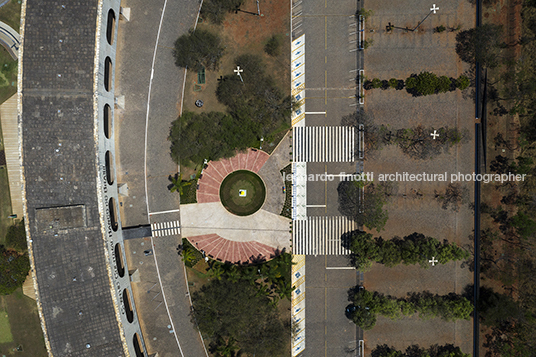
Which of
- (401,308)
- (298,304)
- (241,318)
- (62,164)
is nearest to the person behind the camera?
(62,164)

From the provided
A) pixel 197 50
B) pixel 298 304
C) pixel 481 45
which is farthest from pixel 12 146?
pixel 481 45

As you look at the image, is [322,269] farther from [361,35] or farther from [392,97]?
[361,35]

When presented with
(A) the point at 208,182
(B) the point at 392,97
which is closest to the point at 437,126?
(B) the point at 392,97

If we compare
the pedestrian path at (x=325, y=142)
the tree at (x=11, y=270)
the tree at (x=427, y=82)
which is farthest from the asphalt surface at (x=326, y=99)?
the tree at (x=11, y=270)

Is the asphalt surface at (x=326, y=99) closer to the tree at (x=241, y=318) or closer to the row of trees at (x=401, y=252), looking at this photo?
the row of trees at (x=401, y=252)

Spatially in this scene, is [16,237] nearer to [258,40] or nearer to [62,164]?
[62,164]

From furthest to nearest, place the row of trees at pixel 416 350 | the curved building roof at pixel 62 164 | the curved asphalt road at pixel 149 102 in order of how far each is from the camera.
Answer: the row of trees at pixel 416 350 → the curved asphalt road at pixel 149 102 → the curved building roof at pixel 62 164

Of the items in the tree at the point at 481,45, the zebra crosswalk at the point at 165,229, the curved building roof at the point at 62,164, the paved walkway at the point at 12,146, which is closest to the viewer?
the curved building roof at the point at 62,164
